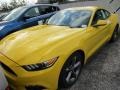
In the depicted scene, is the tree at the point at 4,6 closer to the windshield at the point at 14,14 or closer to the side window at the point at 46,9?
the side window at the point at 46,9

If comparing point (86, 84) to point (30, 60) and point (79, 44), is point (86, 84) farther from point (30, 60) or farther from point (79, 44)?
point (30, 60)

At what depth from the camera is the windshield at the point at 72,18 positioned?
5.22 m

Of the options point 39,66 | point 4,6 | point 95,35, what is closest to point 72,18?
point 95,35

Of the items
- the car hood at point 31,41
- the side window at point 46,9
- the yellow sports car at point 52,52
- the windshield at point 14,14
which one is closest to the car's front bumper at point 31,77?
the yellow sports car at point 52,52

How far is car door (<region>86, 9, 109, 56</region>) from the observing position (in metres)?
4.90

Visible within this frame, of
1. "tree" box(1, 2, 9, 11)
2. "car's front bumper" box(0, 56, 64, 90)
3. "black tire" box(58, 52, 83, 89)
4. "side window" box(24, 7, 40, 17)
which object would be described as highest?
"car's front bumper" box(0, 56, 64, 90)

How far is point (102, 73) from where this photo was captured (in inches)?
192

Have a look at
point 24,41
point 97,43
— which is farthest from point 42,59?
point 97,43

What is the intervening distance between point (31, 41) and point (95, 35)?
1651 millimetres

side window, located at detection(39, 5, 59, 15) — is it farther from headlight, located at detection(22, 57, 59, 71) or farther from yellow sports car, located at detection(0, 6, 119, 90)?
headlight, located at detection(22, 57, 59, 71)

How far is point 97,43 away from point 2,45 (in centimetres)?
232

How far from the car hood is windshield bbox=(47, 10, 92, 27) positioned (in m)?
0.30

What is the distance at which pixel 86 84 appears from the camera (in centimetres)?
444

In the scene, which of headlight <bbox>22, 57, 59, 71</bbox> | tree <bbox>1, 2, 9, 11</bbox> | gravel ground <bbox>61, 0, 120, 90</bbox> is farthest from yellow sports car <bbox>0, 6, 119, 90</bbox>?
tree <bbox>1, 2, 9, 11</bbox>
